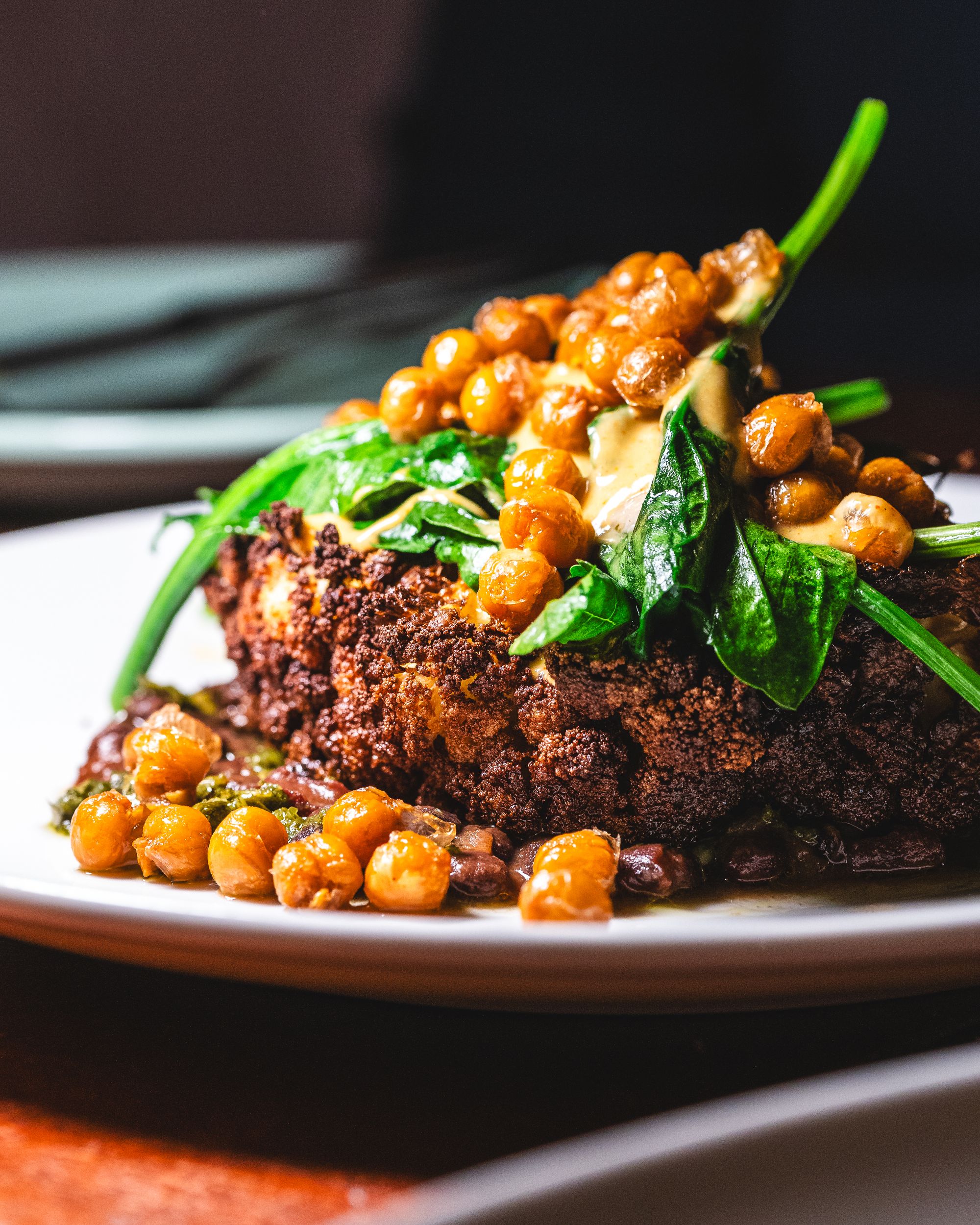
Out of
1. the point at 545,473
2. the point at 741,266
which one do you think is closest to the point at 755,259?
the point at 741,266

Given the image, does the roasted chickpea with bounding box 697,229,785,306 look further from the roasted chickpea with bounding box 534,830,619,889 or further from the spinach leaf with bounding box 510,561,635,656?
the roasted chickpea with bounding box 534,830,619,889

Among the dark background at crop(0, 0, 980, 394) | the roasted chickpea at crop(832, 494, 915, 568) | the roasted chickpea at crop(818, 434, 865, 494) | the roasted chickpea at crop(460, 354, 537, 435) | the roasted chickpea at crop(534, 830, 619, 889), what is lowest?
the roasted chickpea at crop(534, 830, 619, 889)

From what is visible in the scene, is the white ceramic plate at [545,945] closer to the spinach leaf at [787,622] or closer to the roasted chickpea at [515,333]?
the spinach leaf at [787,622]

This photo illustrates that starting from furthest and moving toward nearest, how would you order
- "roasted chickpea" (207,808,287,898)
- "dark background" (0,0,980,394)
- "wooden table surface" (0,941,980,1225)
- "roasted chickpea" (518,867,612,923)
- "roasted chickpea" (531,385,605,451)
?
1. "dark background" (0,0,980,394)
2. "roasted chickpea" (531,385,605,451)
3. "roasted chickpea" (207,808,287,898)
4. "roasted chickpea" (518,867,612,923)
5. "wooden table surface" (0,941,980,1225)

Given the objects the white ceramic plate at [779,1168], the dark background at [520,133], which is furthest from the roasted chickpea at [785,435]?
the dark background at [520,133]

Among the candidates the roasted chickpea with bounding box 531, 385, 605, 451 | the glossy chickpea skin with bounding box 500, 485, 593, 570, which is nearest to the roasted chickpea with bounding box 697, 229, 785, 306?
the roasted chickpea with bounding box 531, 385, 605, 451

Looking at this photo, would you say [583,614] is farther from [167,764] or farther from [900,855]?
[167,764]

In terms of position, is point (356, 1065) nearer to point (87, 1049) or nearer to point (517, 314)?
point (87, 1049)
